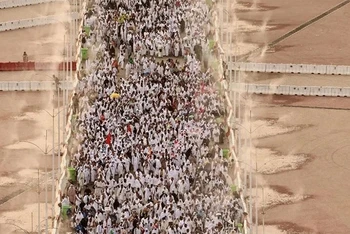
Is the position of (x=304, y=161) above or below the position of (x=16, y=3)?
below

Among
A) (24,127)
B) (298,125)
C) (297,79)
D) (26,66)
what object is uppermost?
(26,66)

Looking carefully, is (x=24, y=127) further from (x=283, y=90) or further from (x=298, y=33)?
(x=298, y=33)

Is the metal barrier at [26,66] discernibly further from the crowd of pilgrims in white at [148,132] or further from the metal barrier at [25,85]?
the crowd of pilgrims in white at [148,132]

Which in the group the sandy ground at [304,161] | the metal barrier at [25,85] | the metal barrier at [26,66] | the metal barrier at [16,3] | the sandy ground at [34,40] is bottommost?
the sandy ground at [304,161]

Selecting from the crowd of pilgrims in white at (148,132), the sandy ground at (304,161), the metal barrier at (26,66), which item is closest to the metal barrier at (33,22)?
the metal barrier at (26,66)

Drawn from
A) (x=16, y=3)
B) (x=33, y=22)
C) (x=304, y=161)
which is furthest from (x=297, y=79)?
(x=16, y=3)
